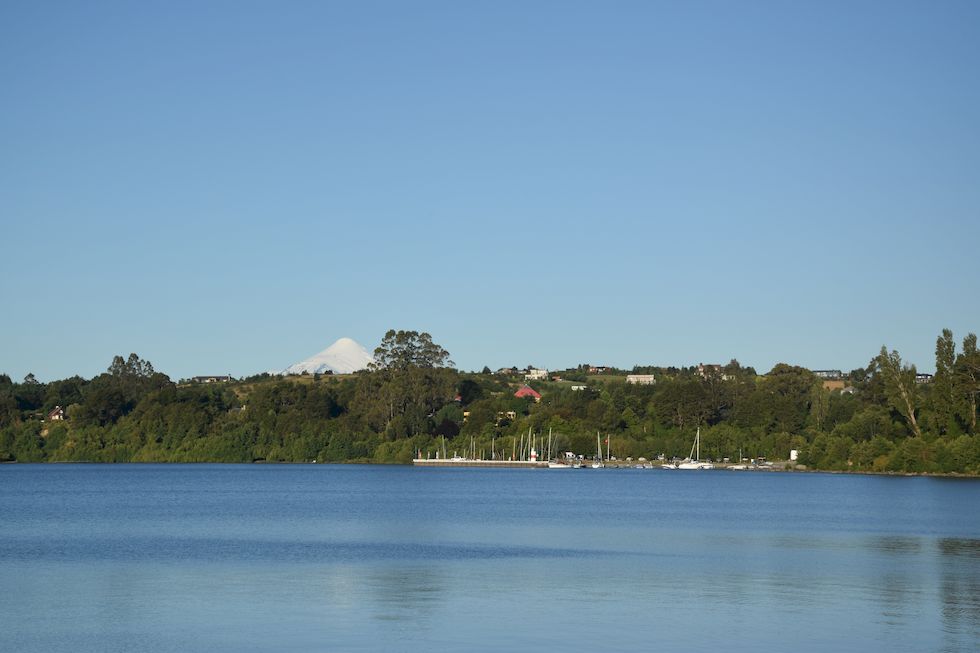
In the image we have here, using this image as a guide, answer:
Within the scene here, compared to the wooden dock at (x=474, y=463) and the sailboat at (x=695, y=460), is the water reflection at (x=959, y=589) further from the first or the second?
the wooden dock at (x=474, y=463)

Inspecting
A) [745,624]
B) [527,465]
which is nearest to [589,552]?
[745,624]

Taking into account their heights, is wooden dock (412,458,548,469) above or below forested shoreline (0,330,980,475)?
below

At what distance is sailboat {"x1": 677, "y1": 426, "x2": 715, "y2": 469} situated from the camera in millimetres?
Result: 176875

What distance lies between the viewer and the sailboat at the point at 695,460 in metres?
177

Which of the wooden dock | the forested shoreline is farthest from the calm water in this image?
the wooden dock

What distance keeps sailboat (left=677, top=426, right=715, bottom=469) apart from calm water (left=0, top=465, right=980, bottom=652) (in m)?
87.3

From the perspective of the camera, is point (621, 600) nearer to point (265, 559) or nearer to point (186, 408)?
point (265, 559)

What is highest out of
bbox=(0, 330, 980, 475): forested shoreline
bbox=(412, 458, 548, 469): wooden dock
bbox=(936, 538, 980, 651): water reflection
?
bbox=(0, 330, 980, 475): forested shoreline

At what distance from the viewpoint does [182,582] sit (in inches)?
1506

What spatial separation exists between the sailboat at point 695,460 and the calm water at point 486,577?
87.3 m

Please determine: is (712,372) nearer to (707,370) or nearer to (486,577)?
(707,370)

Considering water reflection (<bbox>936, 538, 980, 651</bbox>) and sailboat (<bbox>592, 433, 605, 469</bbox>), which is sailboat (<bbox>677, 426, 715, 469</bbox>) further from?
water reflection (<bbox>936, 538, 980, 651</bbox>)

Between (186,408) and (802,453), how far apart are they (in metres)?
96.2

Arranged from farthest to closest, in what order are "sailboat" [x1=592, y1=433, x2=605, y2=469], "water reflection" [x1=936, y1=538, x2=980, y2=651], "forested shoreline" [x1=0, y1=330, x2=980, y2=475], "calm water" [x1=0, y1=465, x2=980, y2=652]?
"sailboat" [x1=592, y1=433, x2=605, y2=469]
"forested shoreline" [x1=0, y1=330, x2=980, y2=475]
"water reflection" [x1=936, y1=538, x2=980, y2=651]
"calm water" [x1=0, y1=465, x2=980, y2=652]
